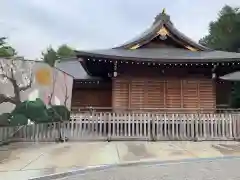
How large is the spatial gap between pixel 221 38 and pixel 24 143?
3610 cm

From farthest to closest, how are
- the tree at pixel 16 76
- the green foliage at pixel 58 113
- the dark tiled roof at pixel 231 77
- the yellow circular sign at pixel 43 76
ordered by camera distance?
the dark tiled roof at pixel 231 77 → the green foliage at pixel 58 113 → the yellow circular sign at pixel 43 76 → the tree at pixel 16 76

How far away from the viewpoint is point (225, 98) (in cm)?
2220

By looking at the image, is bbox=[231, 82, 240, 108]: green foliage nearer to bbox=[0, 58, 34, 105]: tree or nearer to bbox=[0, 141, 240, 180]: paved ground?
bbox=[0, 141, 240, 180]: paved ground

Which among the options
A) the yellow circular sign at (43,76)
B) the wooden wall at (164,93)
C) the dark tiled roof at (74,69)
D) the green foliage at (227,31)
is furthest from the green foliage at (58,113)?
the green foliage at (227,31)

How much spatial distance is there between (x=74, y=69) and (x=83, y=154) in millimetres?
14165

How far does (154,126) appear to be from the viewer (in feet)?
42.3

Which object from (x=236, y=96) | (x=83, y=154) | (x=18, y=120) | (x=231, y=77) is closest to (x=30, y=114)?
(x=18, y=120)

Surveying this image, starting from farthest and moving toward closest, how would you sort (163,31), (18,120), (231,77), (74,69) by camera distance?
1. (74,69)
2. (231,77)
3. (163,31)
4. (18,120)

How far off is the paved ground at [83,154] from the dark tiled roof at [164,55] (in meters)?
4.10

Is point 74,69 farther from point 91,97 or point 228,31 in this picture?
point 228,31

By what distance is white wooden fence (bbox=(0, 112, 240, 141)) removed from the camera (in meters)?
12.8

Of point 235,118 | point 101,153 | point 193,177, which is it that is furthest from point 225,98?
point 193,177

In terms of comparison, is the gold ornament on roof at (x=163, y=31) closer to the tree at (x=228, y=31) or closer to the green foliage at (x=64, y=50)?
the tree at (x=228, y=31)

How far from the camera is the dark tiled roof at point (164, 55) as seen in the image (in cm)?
1410
